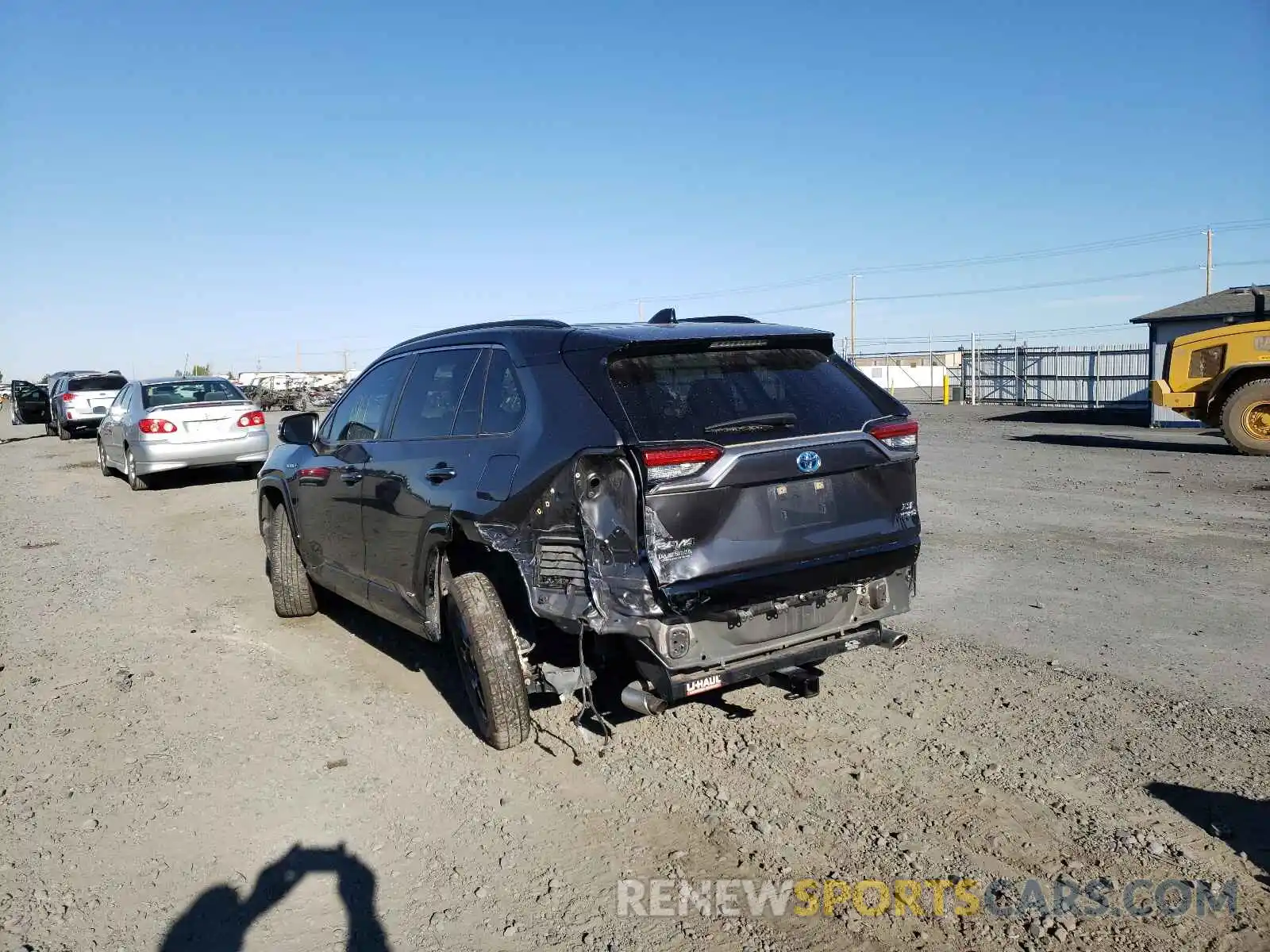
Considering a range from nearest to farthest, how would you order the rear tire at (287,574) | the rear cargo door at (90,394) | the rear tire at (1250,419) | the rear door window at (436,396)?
the rear door window at (436,396) → the rear tire at (287,574) → the rear tire at (1250,419) → the rear cargo door at (90,394)

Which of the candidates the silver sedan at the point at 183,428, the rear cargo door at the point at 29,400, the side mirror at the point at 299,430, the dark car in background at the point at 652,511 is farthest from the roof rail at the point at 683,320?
the rear cargo door at the point at 29,400

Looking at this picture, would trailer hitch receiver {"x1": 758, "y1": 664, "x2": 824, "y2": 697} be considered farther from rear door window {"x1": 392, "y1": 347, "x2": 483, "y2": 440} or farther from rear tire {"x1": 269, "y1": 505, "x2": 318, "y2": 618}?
rear tire {"x1": 269, "y1": 505, "x2": 318, "y2": 618}

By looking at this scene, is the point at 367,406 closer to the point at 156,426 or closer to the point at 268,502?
the point at 268,502

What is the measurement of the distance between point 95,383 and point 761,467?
2658 cm

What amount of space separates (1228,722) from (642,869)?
2.83 metres

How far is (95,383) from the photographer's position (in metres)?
26.0

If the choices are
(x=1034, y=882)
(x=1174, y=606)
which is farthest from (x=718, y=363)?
(x=1174, y=606)

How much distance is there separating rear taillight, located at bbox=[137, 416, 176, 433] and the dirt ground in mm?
7400

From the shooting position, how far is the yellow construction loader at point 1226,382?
15.5 m

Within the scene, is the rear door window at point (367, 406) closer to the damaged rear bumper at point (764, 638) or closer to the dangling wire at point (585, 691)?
the dangling wire at point (585, 691)

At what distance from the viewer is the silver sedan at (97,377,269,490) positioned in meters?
14.1

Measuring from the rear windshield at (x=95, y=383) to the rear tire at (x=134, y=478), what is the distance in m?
12.4

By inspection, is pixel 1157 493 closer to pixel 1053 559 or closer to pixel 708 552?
pixel 1053 559

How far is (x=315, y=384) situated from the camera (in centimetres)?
4659
